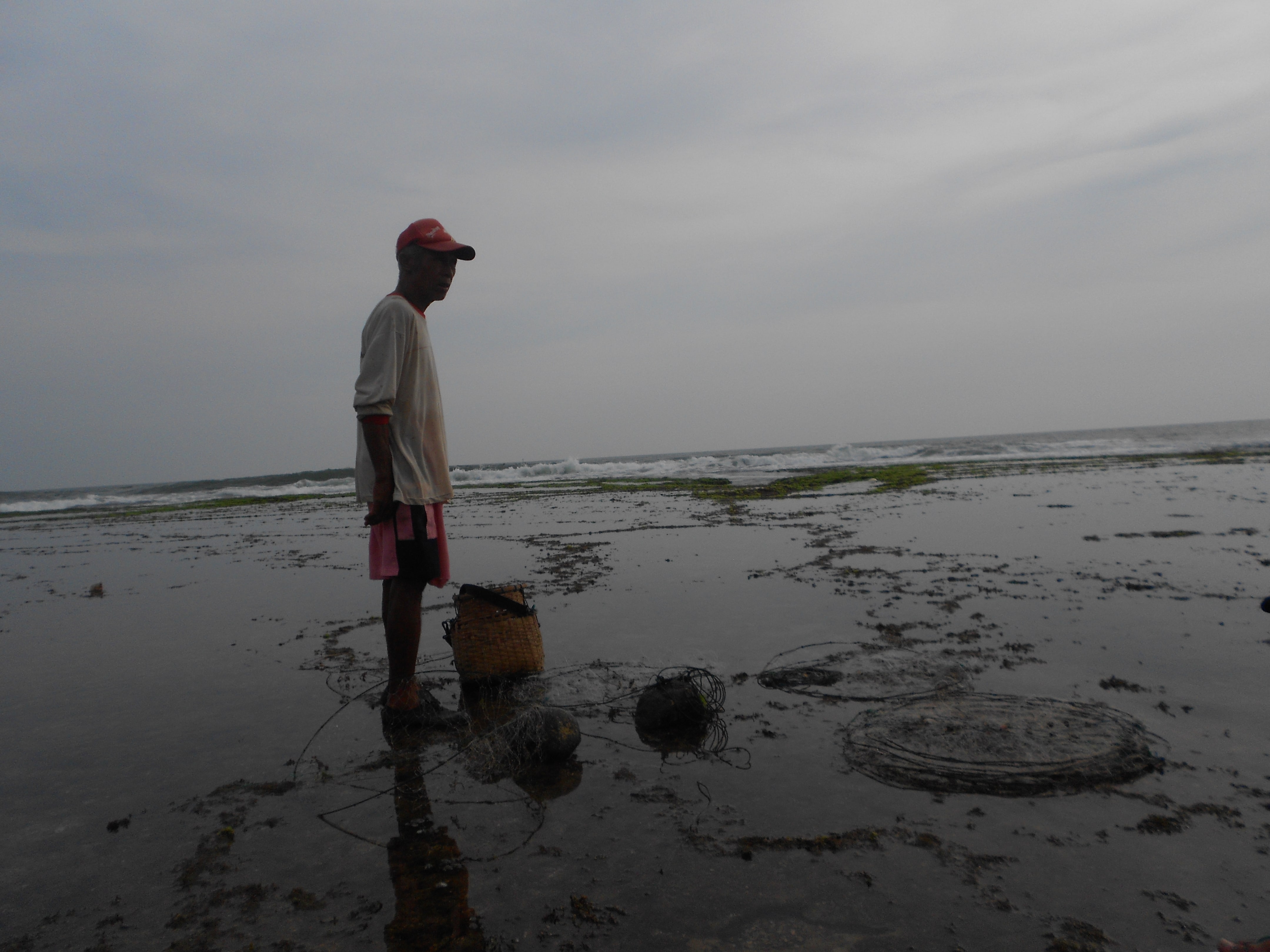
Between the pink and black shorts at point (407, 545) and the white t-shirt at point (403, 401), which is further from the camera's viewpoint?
the pink and black shorts at point (407, 545)

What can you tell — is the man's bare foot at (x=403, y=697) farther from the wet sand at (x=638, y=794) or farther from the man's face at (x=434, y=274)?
the man's face at (x=434, y=274)

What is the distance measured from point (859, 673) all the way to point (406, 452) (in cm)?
300

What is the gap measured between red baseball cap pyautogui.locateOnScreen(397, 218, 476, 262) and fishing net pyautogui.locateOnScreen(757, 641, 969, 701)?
10.1 ft

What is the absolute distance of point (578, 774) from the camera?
309cm

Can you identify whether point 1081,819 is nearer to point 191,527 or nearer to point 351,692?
point 351,692

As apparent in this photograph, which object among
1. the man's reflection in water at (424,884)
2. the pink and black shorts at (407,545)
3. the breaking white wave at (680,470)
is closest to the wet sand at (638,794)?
the man's reflection in water at (424,884)

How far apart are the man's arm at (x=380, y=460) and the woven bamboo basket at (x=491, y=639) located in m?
0.92

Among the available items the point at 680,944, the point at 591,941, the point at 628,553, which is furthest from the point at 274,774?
the point at 628,553

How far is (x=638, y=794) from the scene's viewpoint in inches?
113

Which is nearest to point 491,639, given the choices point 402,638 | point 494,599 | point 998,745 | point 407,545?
point 494,599

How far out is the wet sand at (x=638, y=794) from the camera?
2.10 meters

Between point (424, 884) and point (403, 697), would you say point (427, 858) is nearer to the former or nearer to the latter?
point (424, 884)

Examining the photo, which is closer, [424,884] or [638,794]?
[424,884]

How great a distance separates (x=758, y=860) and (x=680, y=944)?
482mm
